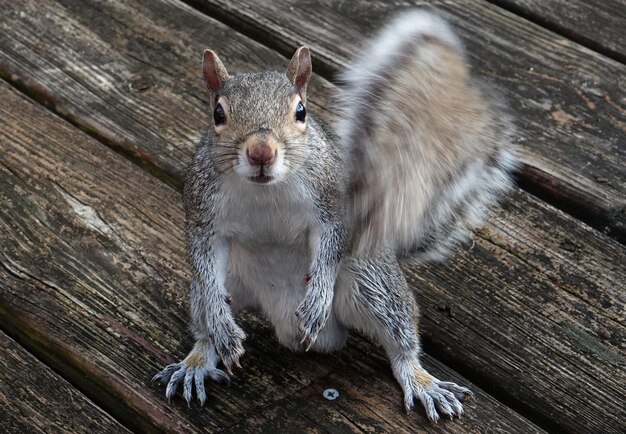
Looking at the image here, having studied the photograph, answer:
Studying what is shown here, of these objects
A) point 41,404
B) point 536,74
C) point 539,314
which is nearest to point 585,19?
point 536,74

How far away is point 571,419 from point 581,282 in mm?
284

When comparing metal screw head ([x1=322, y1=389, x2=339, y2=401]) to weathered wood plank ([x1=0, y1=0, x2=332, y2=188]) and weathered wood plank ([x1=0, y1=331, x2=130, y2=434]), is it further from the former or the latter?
weathered wood plank ([x1=0, y1=0, x2=332, y2=188])

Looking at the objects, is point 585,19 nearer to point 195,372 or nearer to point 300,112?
point 300,112

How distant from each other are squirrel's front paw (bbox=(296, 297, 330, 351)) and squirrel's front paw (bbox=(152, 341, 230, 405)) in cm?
15

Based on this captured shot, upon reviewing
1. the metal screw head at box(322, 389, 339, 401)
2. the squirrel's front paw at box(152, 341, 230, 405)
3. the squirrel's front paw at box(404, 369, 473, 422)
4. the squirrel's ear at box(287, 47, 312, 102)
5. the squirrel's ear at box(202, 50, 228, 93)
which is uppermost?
the squirrel's ear at box(287, 47, 312, 102)

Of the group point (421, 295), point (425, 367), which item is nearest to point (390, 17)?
point (421, 295)

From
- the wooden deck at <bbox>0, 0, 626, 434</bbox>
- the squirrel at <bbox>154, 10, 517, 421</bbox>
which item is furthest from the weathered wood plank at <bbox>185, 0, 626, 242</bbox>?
the squirrel at <bbox>154, 10, 517, 421</bbox>

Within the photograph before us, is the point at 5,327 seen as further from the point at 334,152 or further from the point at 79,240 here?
the point at 334,152

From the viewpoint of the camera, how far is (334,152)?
1620 mm

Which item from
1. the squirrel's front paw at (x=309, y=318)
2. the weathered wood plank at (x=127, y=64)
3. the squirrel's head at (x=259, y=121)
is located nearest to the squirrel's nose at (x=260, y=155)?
the squirrel's head at (x=259, y=121)

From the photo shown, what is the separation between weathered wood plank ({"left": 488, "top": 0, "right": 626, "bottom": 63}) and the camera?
91.0 inches

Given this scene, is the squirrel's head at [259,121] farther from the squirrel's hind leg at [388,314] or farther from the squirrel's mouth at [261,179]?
the squirrel's hind leg at [388,314]

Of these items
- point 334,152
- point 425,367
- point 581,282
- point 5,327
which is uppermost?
point 334,152

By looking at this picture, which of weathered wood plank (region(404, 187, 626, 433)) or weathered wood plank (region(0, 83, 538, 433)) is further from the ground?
weathered wood plank (region(404, 187, 626, 433))
